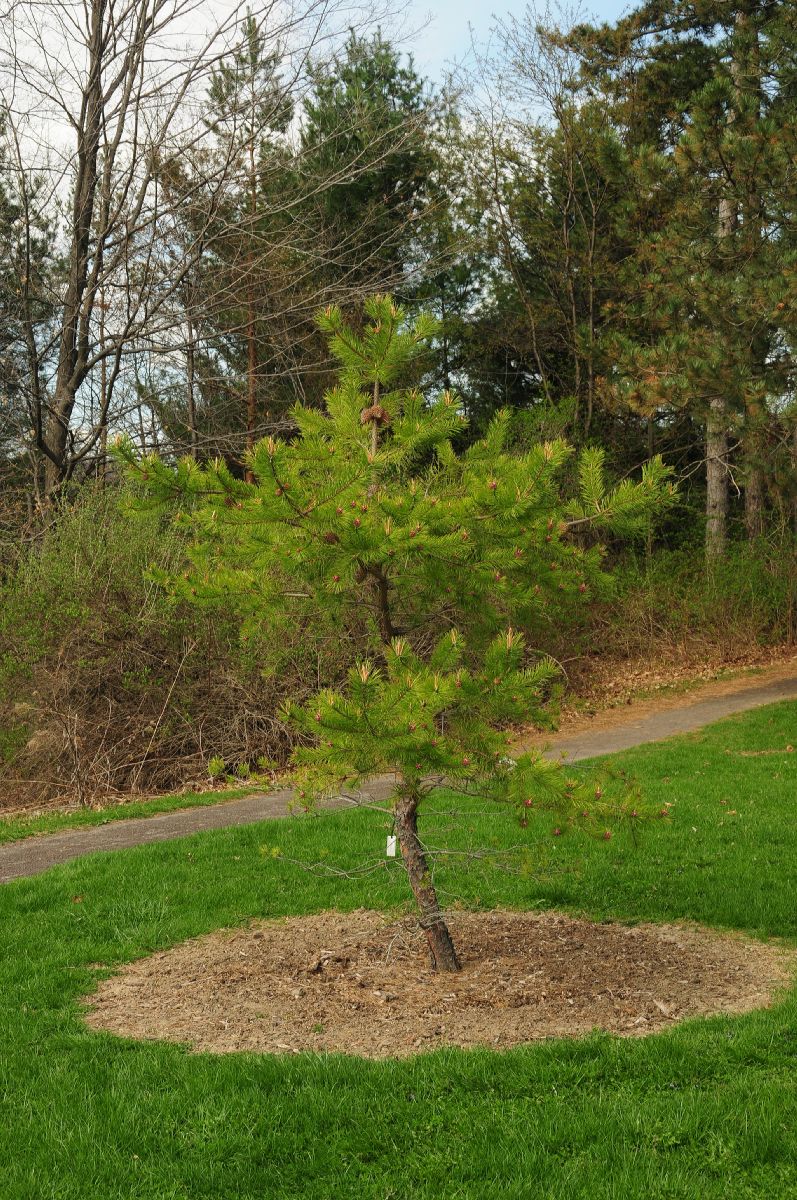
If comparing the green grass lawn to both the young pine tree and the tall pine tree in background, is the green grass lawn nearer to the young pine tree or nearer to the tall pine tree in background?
the young pine tree

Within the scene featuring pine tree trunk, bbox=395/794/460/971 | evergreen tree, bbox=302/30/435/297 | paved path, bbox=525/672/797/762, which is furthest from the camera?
evergreen tree, bbox=302/30/435/297

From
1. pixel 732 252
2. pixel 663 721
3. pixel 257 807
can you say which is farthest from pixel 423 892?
pixel 732 252

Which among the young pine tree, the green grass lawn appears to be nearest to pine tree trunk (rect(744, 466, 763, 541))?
the green grass lawn

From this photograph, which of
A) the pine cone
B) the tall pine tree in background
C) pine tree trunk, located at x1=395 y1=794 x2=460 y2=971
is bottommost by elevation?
pine tree trunk, located at x1=395 y1=794 x2=460 y2=971

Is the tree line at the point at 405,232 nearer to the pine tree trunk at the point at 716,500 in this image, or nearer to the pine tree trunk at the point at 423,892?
the pine tree trunk at the point at 716,500

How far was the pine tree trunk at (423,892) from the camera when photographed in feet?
17.1

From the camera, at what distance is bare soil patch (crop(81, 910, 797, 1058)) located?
4.59m

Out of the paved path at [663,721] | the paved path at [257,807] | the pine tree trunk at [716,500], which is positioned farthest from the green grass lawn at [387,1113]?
the pine tree trunk at [716,500]

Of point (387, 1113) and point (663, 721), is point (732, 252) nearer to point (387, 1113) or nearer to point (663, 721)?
point (663, 721)

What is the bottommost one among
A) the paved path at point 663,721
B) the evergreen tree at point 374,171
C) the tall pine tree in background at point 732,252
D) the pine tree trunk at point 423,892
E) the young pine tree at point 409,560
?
the paved path at point 663,721

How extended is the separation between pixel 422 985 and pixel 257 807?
5.06 metres

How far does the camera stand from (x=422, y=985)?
16.9 ft

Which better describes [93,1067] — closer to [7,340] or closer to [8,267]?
[7,340]

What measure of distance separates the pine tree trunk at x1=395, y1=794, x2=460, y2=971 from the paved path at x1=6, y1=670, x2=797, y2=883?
91cm
